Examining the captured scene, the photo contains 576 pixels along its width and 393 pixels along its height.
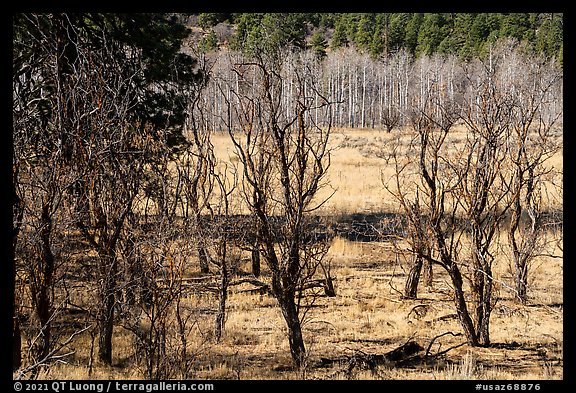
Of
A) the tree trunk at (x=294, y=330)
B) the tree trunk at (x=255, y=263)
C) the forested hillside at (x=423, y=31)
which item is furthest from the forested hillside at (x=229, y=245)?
the forested hillside at (x=423, y=31)

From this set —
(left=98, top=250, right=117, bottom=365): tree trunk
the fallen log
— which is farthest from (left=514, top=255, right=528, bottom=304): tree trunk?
(left=98, top=250, right=117, bottom=365): tree trunk

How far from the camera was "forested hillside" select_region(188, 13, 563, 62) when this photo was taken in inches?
2135

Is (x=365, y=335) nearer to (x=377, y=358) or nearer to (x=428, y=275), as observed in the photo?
(x=377, y=358)

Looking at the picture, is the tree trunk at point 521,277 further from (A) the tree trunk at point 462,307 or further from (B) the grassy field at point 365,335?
(A) the tree trunk at point 462,307

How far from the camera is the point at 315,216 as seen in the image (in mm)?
19953

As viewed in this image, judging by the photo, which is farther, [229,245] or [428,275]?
[428,275]

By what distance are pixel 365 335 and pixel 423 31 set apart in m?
62.9

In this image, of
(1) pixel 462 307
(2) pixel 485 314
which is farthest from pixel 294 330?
(2) pixel 485 314

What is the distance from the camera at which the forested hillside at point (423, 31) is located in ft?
178

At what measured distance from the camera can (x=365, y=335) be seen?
9812 mm

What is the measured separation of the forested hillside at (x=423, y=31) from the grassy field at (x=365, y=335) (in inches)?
1604

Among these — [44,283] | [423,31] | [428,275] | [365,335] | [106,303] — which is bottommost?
[365,335]
